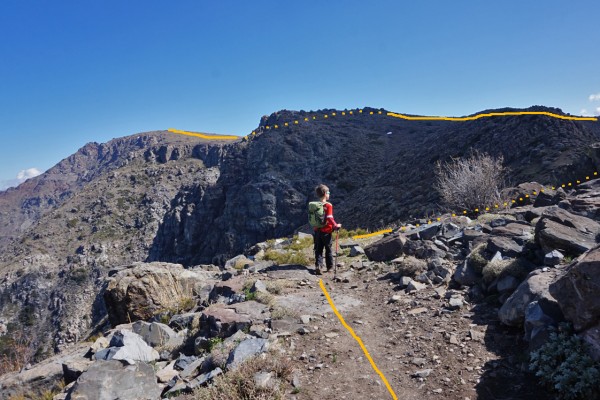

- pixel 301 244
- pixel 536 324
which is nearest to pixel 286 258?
pixel 301 244

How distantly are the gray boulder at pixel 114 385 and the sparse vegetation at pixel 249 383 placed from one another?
→ 3.01 feet

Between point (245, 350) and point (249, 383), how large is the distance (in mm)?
851

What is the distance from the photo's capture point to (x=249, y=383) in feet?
14.4

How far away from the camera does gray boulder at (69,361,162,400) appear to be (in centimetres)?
480

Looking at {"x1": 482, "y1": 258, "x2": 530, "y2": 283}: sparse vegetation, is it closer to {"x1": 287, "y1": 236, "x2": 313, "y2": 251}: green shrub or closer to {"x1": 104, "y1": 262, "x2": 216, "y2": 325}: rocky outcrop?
{"x1": 104, "y1": 262, "x2": 216, "y2": 325}: rocky outcrop

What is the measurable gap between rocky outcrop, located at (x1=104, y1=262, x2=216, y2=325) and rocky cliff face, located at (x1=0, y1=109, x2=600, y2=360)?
A: 12.6 meters

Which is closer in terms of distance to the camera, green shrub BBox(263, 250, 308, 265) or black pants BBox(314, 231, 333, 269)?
black pants BBox(314, 231, 333, 269)

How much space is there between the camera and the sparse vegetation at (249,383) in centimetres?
427

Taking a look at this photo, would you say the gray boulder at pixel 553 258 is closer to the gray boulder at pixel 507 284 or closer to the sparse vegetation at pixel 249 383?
the gray boulder at pixel 507 284

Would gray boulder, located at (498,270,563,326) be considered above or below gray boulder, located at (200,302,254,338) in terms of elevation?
above

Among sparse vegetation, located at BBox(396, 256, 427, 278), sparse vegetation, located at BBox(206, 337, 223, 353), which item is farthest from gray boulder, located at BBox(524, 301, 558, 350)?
sparse vegetation, located at BBox(206, 337, 223, 353)

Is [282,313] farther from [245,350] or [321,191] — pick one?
[321,191]

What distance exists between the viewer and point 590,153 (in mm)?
19625

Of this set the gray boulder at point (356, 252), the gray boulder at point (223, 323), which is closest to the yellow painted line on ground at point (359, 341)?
the gray boulder at point (223, 323)
